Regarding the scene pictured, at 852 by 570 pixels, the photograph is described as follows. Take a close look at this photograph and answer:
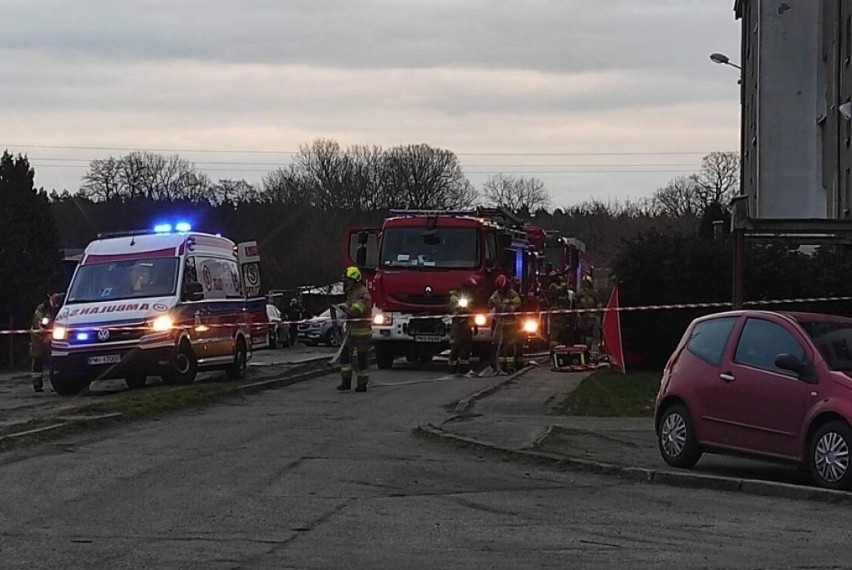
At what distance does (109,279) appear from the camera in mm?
22016

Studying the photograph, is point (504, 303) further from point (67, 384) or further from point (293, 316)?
point (293, 316)

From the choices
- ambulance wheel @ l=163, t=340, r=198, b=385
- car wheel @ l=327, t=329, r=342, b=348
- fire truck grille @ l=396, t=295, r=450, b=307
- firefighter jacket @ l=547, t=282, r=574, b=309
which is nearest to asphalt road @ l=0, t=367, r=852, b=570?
ambulance wheel @ l=163, t=340, r=198, b=385

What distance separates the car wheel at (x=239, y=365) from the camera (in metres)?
24.1

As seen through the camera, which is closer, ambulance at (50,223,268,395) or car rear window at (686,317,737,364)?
car rear window at (686,317,737,364)

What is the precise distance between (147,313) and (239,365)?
3541 mm

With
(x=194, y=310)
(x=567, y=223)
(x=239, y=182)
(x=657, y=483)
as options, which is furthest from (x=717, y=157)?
(x=657, y=483)

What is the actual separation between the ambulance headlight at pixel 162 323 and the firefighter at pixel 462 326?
616 cm

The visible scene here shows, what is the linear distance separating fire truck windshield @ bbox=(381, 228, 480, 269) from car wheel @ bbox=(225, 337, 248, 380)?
386 cm

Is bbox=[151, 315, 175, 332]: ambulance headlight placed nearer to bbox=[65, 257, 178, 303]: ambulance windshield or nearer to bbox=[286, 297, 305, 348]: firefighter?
bbox=[65, 257, 178, 303]: ambulance windshield

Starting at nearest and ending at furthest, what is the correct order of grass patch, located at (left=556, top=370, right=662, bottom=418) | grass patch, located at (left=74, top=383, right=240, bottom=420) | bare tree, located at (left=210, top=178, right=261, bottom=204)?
1. grass patch, located at (left=74, top=383, right=240, bottom=420)
2. grass patch, located at (left=556, top=370, right=662, bottom=418)
3. bare tree, located at (left=210, top=178, right=261, bottom=204)

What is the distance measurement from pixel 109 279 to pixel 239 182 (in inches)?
2804

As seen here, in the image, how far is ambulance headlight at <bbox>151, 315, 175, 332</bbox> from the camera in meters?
21.1

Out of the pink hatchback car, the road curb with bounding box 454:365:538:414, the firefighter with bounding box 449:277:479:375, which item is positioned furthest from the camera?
the firefighter with bounding box 449:277:479:375

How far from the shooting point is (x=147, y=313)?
21109mm
